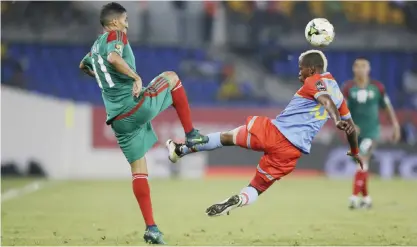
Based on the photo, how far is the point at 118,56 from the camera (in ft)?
28.4

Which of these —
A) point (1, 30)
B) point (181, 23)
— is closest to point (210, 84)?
point (181, 23)

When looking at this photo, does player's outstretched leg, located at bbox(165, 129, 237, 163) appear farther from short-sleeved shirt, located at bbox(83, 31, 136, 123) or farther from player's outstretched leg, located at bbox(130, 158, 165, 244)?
short-sleeved shirt, located at bbox(83, 31, 136, 123)

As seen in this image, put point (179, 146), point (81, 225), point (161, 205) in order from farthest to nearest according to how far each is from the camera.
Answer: point (161, 205) → point (81, 225) → point (179, 146)

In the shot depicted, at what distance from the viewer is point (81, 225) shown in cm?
1127

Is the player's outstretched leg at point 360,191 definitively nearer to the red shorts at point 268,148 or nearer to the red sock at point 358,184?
the red sock at point 358,184

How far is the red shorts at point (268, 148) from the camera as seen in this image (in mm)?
9391

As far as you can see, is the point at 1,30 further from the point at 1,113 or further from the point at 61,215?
the point at 61,215

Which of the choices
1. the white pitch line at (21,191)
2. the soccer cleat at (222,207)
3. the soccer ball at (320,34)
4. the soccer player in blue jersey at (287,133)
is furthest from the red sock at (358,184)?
the white pitch line at (21,191)

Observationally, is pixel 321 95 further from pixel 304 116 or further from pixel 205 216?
pixel 205 216

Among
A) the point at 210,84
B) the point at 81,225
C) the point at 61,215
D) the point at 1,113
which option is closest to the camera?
the point at 81,225

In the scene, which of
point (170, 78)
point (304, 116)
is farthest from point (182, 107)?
point (304, 116)

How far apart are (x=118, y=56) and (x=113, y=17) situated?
1.75 feet

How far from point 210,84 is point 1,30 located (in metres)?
6.31

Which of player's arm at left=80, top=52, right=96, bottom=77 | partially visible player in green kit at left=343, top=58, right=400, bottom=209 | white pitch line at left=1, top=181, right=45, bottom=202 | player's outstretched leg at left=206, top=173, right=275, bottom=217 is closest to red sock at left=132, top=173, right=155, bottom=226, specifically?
player's outstretched leg at left=206, top=173, right=275, bottom=217
